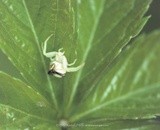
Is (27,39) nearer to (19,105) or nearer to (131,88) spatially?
(19,105)

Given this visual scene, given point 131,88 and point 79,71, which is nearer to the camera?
point 131,88

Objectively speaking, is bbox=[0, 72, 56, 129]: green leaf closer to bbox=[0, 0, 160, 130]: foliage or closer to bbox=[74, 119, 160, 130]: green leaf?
bbox=[0, 0, 160, 130]: foliage

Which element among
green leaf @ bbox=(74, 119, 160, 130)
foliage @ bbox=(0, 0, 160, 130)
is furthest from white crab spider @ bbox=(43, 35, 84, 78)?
green leaf @ bbox=(74, 119, 160, 130)

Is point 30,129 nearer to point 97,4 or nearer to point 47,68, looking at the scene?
point 47,68

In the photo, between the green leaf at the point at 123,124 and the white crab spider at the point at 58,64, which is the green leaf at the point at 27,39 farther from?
the green leaf at the point at 123,124

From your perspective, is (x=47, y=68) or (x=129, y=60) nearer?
(x=129, y=60)

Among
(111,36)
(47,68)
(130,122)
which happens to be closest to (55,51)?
(47,68)

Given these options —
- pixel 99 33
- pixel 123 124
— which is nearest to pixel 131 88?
pixel 123 124
